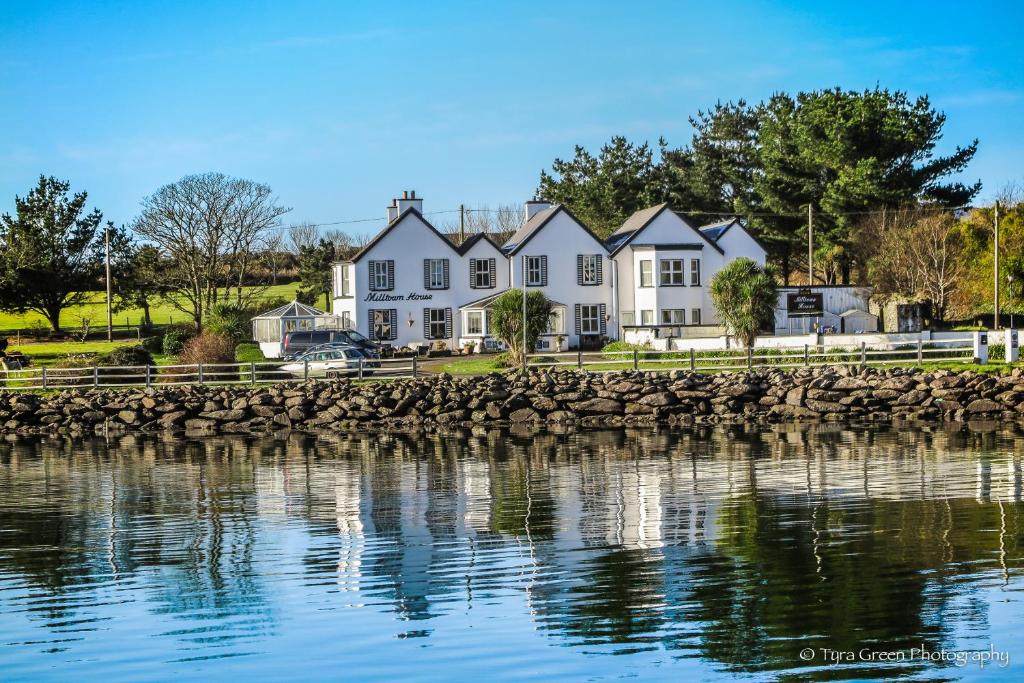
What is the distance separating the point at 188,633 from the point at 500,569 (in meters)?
4.25

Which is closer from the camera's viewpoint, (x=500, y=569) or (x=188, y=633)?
(x=188, y=633)

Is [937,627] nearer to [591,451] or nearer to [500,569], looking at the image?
[500,569]

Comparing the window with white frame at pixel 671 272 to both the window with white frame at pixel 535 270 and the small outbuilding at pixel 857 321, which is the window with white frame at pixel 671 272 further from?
the small outbuilding at pixel 857 321

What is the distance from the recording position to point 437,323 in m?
68.3

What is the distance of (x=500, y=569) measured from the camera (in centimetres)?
1630

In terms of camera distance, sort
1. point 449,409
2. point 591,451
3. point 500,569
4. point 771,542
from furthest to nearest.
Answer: point 449,409, point 591,451, point 771,542, point 500,569

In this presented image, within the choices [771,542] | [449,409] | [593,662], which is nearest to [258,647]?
[593,662]

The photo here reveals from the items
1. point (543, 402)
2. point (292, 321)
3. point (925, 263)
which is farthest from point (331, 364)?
point (925, 263)

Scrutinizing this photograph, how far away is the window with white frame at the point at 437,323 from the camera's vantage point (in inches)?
2682

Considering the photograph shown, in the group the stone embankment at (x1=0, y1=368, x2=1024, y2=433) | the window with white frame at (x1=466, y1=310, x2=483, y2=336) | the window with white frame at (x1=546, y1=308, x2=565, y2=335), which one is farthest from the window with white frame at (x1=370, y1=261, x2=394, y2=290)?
the stone embankment at (x1=0, y1=368, x2=1024, y2=433)

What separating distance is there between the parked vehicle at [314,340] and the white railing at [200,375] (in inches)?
428

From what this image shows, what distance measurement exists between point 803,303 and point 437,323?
1887 centimetres

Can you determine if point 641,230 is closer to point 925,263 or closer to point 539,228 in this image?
point 539,228

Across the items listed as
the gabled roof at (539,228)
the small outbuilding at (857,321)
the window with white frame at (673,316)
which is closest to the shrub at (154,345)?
the gabled roof at (539,228)
